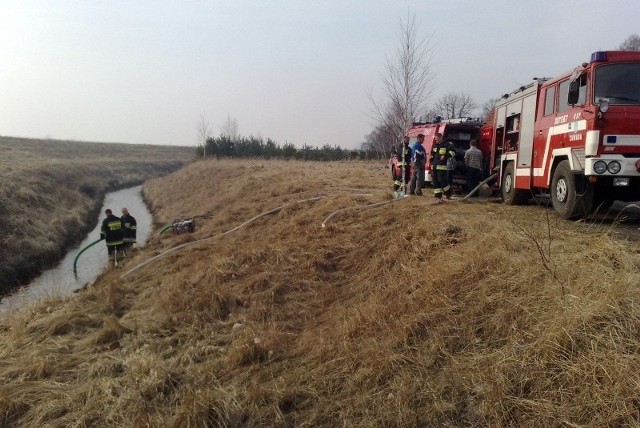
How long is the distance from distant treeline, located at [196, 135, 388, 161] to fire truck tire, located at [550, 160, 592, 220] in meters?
A: 38.0

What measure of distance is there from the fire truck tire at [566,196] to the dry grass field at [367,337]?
1.63ft

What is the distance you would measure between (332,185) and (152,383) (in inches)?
440

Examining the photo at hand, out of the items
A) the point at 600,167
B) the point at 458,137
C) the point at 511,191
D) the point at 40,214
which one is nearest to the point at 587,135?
the point at 600,167

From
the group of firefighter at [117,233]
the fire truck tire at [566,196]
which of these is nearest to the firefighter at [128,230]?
the group of firefighter at [117,233]

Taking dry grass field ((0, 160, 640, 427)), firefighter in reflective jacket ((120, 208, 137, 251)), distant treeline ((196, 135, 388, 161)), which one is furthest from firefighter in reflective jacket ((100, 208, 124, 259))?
distant treeline ((196, 135, 388, 161))

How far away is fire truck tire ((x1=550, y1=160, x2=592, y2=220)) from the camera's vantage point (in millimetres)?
7082

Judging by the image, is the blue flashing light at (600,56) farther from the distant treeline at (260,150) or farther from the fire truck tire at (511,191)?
the distant treeline at (260,150)

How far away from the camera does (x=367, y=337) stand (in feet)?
15.9

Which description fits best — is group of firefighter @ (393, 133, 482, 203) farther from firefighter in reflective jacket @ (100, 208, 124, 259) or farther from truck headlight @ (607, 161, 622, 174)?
firefighter in reflective jacket @ (100, 208, 124, 259)

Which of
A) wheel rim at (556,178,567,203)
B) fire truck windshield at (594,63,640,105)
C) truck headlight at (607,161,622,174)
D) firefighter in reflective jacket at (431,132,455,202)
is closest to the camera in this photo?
truck headlight at (607,161,622,174)

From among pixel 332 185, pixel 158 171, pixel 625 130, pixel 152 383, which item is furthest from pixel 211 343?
pixel 158 171

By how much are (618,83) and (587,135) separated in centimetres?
94

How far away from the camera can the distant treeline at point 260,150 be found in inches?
1846

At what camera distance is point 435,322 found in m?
4.58
